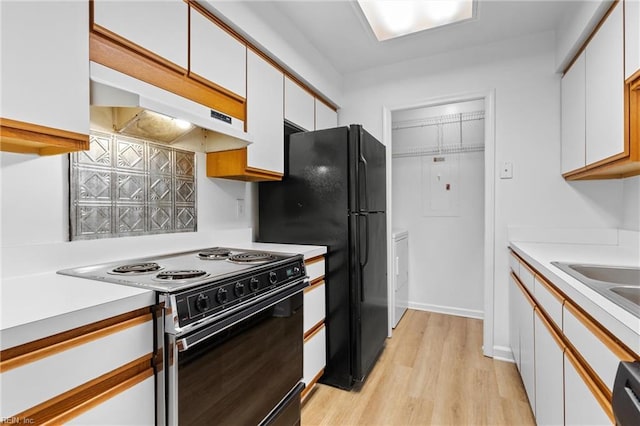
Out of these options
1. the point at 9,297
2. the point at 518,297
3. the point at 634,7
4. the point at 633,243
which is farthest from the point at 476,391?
the point at 9,297

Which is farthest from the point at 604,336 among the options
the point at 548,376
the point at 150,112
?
the point at 150,112

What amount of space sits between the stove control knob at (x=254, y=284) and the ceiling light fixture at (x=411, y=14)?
1782 millimetres

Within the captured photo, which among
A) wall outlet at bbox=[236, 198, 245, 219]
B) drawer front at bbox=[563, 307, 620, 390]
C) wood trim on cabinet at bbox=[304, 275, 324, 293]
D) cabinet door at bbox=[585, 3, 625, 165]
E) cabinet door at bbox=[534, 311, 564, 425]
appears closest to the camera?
drawer front at bbox=[563, 307, 620, 390]

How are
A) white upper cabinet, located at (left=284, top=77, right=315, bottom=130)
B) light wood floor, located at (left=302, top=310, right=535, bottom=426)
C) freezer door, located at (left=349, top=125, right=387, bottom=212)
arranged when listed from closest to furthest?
1. light wood floor, located at (left=302, top=310, right=535, bottom=426)
2. freezer door, located at (left=349, top=125, right=387, bottom=212)
3. white upper cabinet, located at (left=284, top=77, right=315, bottom=130)

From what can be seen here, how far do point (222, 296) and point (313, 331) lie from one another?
93 centimetres

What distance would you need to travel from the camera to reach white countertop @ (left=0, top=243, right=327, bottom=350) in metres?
0.65

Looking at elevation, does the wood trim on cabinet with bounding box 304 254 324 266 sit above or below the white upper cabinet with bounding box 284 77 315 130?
below

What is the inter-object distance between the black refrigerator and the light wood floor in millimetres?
153

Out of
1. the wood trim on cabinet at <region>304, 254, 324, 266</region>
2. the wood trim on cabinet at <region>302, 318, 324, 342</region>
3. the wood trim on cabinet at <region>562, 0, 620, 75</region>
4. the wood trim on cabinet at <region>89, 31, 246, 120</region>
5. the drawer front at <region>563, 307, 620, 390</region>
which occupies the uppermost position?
the wood trim on cabinet at <region>562, 0, 620, 75</region>

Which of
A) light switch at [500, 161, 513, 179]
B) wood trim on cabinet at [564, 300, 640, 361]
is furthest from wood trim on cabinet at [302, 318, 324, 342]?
light switch at [500, 161, 513, 179]

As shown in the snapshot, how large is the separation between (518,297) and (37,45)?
2518mm

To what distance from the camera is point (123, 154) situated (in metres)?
1.42

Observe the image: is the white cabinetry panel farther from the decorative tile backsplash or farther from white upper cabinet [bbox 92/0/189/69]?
white upper cabinet [bbox 92/0/189/69]

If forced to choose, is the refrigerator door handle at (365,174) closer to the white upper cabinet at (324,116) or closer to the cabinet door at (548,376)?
the white upper cabinet at (324,116)
